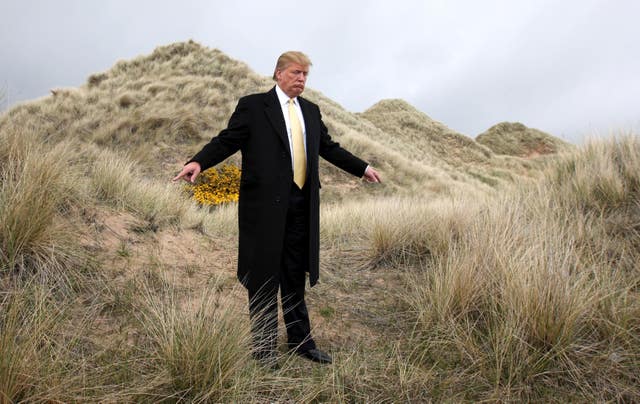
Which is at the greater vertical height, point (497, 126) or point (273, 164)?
point (497, 126)

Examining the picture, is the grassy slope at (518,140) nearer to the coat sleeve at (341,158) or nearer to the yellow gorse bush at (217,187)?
the yellow gorse bush at (217,187)

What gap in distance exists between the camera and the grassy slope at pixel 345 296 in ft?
7.15

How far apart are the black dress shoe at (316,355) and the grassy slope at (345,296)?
8 centimetres

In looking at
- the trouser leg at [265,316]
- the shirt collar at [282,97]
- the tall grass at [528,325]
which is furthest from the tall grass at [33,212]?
the tall grass at [528,325]

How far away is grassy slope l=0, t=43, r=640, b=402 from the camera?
2.18 m

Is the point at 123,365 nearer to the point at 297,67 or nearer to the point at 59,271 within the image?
the point at 59,271

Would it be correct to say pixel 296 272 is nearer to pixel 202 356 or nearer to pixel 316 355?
pixel 316 355

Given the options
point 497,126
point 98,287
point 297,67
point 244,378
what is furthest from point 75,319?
point 497,126

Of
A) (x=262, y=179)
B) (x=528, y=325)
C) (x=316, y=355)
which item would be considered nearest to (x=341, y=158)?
(x=262, y=179)

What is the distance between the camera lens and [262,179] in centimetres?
279

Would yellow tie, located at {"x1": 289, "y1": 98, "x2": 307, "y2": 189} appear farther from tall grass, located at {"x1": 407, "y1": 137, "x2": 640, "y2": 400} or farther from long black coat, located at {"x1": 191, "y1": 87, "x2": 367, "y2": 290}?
tall grass, located at {"x1": 407, "y1": 137, "x2": 640, "y2": 400}

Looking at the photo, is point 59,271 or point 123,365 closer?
point 123,365

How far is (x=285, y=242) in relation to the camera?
2.95 m

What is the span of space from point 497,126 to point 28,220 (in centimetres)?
4150
